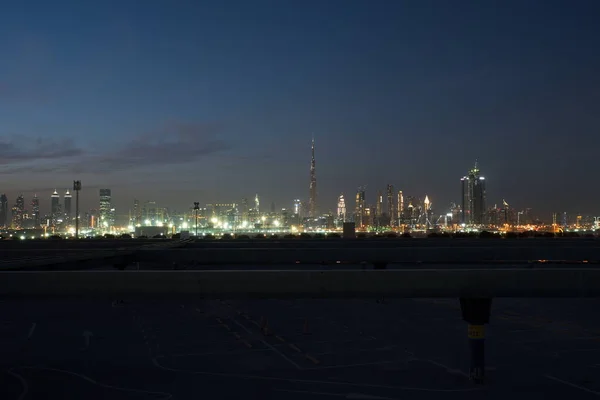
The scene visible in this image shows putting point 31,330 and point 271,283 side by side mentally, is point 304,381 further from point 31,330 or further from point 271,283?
point 31,330

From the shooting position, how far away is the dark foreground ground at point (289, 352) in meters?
16.3

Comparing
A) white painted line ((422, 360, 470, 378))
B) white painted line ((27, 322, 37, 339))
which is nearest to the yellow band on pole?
white painted line ((422, 360, 470, 378))

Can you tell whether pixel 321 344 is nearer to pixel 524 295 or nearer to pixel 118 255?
pixel 118 255

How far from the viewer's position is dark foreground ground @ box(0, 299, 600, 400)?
16.3 meters

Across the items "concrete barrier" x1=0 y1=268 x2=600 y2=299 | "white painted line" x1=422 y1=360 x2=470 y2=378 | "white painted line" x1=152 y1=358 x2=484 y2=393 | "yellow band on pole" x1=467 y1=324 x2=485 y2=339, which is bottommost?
"white painted line" x1=422 y1=360 x2=470 y2=378

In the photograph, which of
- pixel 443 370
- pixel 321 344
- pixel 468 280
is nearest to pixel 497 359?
pixel 443 370

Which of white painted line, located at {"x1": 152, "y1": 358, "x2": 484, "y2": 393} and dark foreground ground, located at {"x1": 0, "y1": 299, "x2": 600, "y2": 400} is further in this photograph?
dark foreground ground, located at {"x1": 0, "y1": 299, "x2": 600, "y2": 400}

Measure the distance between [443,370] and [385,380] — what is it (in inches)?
92.9

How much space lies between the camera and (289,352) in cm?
2111

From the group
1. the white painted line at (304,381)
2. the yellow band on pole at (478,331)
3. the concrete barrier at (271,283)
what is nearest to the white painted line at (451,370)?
the white painted line at (304,381)

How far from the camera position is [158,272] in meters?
11.0

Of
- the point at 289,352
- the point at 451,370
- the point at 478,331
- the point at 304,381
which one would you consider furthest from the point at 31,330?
the point at 478,331

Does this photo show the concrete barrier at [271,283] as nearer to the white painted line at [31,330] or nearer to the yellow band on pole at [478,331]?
the yellow band on pole at [478,331]

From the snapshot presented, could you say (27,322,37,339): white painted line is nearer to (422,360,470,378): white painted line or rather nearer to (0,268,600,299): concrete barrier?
(0,268,600,299): concrete barrier
